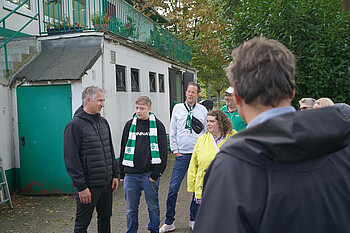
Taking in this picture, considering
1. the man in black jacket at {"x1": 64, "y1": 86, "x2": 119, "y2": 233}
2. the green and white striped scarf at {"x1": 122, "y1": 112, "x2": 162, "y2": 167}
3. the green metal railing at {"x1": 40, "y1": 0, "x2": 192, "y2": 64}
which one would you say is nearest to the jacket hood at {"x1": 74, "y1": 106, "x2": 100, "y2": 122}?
the man in black jacket at {"x1": 64, "y1": 86, "x2": 119, "y2": 233}

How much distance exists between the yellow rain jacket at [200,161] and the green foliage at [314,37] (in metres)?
2.67

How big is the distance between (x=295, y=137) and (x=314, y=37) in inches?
222

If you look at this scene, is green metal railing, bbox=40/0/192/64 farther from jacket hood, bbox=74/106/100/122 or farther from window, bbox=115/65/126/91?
jacket hood, bbox=74/106/100/122

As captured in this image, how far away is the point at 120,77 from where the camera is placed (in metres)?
9.44

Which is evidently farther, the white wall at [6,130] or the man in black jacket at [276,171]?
the white wall at [6,130]

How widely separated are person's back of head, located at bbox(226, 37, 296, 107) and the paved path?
415 centimetres

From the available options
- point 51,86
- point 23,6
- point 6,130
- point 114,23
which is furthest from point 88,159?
point 23,6

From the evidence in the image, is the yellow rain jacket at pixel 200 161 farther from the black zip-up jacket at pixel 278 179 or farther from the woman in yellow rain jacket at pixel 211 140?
the black zip-up jacket at pixel 278 179

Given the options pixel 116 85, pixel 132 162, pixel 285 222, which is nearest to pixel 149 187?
pixel 132 162

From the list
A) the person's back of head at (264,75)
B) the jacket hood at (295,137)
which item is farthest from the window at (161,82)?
the jacket hood at (295,137)

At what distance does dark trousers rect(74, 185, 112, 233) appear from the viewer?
3885 millimetres

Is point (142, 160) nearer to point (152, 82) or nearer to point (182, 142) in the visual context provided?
point (182, 142)

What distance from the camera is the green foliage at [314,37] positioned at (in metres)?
6.04

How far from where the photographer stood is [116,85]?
9.09m
